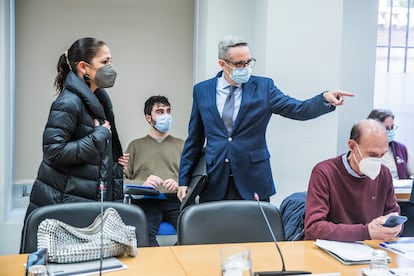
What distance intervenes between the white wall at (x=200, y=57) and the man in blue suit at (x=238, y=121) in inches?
28.8

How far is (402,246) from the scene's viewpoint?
1885mm

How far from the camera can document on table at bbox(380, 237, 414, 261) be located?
1.80 m

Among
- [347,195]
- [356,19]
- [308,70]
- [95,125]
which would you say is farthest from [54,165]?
[356,19]

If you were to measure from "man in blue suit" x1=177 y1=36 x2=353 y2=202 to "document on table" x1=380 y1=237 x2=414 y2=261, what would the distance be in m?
0.82

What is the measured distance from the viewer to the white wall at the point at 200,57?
3.34 m

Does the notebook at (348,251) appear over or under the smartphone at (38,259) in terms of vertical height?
under

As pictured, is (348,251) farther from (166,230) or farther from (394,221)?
(166,230)

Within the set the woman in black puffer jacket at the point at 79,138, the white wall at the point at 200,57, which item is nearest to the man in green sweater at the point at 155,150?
the white wall at the point at 200,57

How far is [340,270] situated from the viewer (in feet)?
5.26

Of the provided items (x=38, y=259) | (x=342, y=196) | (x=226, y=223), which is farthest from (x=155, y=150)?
(x=38, y=259)

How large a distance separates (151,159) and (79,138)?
1.22 metres

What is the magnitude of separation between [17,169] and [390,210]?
2.72 metres

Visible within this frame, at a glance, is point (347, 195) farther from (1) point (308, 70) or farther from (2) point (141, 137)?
(2) point (141, 137)

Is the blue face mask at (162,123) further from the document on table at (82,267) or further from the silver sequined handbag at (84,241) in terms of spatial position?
the document on table at (82,267)
